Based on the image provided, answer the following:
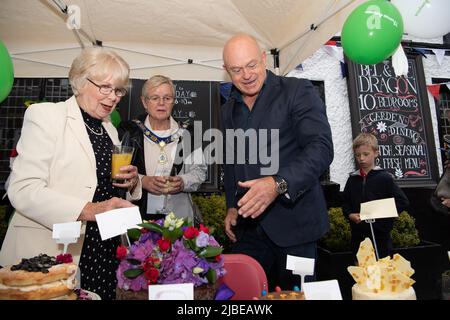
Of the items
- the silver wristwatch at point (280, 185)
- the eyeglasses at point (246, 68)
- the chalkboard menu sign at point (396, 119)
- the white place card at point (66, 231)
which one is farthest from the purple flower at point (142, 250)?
the chalkboard menu sign at point (396, 119)

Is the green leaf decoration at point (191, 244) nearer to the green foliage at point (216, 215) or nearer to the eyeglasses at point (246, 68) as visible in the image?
the eyeglasses at point (246, 68)

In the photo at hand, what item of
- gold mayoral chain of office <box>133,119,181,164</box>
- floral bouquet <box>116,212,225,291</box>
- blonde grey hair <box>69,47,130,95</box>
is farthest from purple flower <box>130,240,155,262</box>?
gold mayoral chain of office <box>133,119,181,164</box>

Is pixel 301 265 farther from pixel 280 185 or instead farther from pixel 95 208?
pixel 95 208

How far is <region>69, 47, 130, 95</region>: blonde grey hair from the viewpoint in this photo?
1368 millimetres

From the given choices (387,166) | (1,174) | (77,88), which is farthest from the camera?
(387,166)

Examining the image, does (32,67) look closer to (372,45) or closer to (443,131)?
(372,45)

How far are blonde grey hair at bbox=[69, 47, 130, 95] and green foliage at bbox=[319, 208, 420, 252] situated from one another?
114 inches

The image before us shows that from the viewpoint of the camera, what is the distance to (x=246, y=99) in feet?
5.65

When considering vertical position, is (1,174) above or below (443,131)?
below

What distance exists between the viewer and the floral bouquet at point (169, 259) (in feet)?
2.62

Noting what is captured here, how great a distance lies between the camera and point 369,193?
8.97 feet

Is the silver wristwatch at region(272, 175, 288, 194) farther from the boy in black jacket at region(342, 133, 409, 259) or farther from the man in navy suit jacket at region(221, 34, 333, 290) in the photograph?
the boy in black jacket at region(342, 133, 409, 259)
